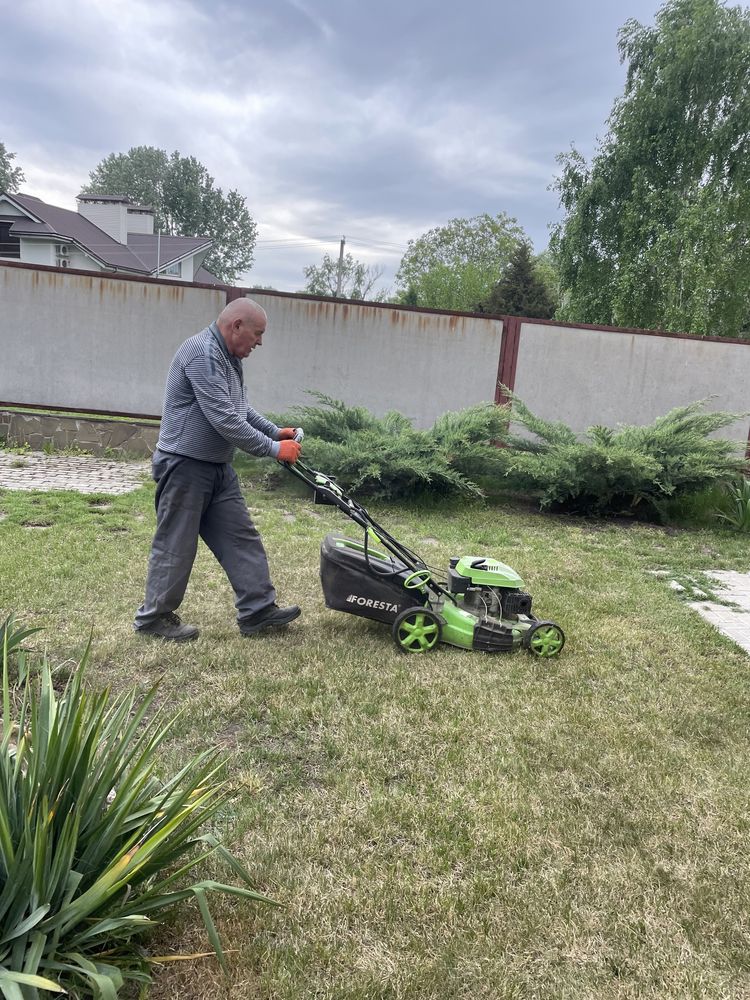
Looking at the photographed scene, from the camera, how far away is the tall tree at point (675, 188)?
17.0 meters

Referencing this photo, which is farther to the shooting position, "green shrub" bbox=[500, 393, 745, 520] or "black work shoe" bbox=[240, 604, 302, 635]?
"green shrub" bbox=[500, 393, 745, 520]

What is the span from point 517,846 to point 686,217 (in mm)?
18072

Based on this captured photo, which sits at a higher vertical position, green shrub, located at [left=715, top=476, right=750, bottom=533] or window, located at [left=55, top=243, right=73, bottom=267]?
window, located at [left=55, top=243, right=73, bottom=267]

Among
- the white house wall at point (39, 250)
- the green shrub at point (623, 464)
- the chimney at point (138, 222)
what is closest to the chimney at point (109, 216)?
Result: the chimney at point (138, 222)

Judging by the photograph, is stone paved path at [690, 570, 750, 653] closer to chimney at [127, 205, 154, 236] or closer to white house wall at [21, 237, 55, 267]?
white house wall at [21, 237, 55, 267]

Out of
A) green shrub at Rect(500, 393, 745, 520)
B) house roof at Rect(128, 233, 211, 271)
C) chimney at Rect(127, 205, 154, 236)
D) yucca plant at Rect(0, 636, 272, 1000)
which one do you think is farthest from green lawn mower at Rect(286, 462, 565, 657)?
chimney at Rect(127, 205, 154, 236)

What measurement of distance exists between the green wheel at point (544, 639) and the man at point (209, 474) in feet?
4.21

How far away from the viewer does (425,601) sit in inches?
147

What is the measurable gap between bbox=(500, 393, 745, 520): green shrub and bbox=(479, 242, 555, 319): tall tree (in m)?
25.0

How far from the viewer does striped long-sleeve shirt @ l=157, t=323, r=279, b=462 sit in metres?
3.43

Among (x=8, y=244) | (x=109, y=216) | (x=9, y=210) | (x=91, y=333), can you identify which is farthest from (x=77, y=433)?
(x=109, y=216)

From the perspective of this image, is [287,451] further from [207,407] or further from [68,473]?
[68,473]

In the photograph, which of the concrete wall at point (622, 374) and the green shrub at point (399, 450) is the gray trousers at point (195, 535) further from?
the concrete wall at point (622, 374)

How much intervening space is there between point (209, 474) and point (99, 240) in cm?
3482
